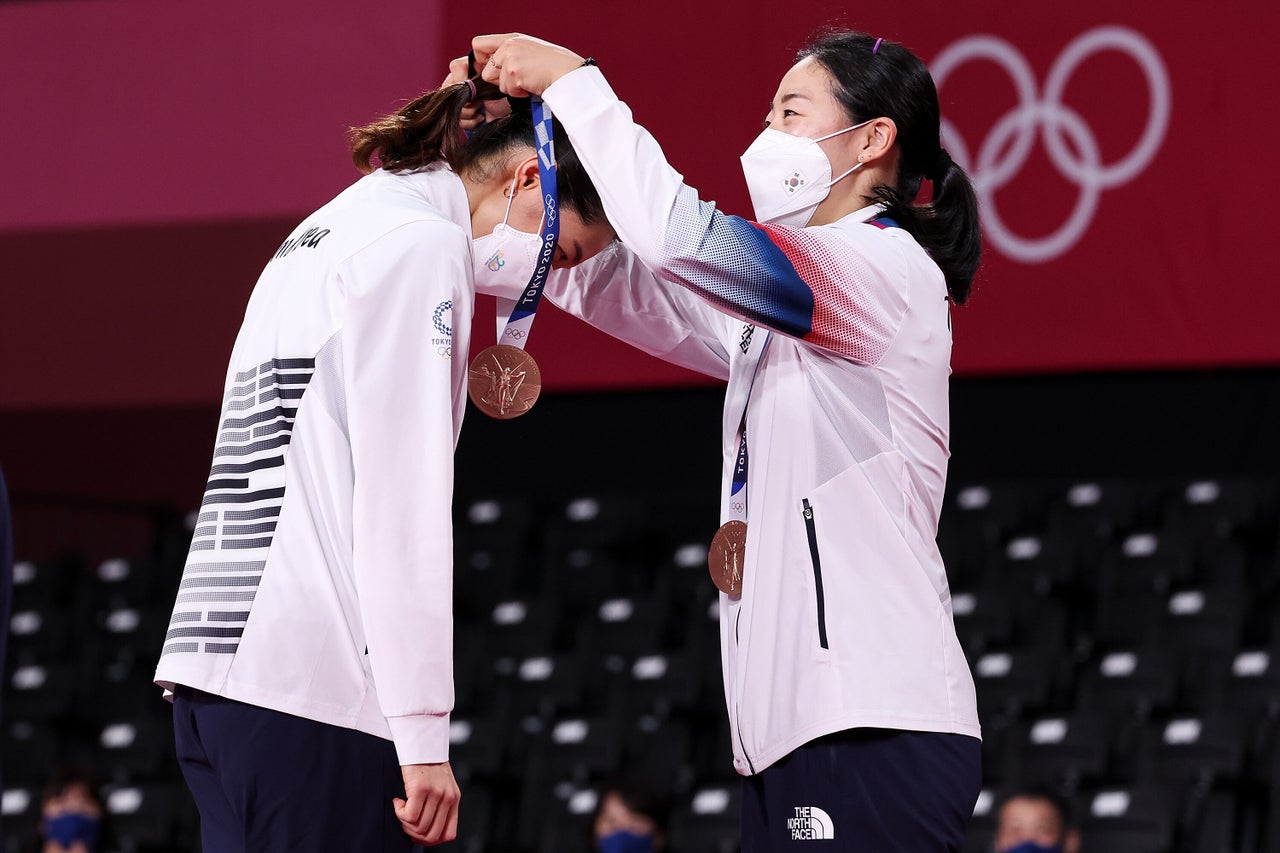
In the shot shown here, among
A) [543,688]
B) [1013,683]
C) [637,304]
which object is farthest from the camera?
[543,688]

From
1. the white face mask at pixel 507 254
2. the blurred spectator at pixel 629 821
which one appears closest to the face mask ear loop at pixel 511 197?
the white face mask at pixel 507 254

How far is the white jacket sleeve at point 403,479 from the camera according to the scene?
179 centimetres

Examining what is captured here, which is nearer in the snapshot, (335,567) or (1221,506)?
(335,567)

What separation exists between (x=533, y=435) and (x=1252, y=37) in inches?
184

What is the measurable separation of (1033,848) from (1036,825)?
0.07 metres

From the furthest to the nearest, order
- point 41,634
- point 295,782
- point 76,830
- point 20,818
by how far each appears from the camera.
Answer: point 41,634, point 20,818, point 76,830, point 295,782

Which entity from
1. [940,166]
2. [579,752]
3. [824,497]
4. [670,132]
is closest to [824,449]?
[824,497]

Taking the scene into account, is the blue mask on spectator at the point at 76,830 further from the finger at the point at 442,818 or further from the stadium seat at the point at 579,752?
the finger at the point at 442,818

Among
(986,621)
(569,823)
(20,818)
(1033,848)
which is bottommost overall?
(20,818)

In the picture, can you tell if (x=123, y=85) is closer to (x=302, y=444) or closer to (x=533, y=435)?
(x=533, y=435)

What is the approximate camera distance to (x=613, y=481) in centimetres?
912

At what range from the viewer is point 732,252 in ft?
6.77

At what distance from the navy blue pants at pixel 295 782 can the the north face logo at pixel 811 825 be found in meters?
0.52

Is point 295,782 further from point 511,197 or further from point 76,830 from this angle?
point 76,830
